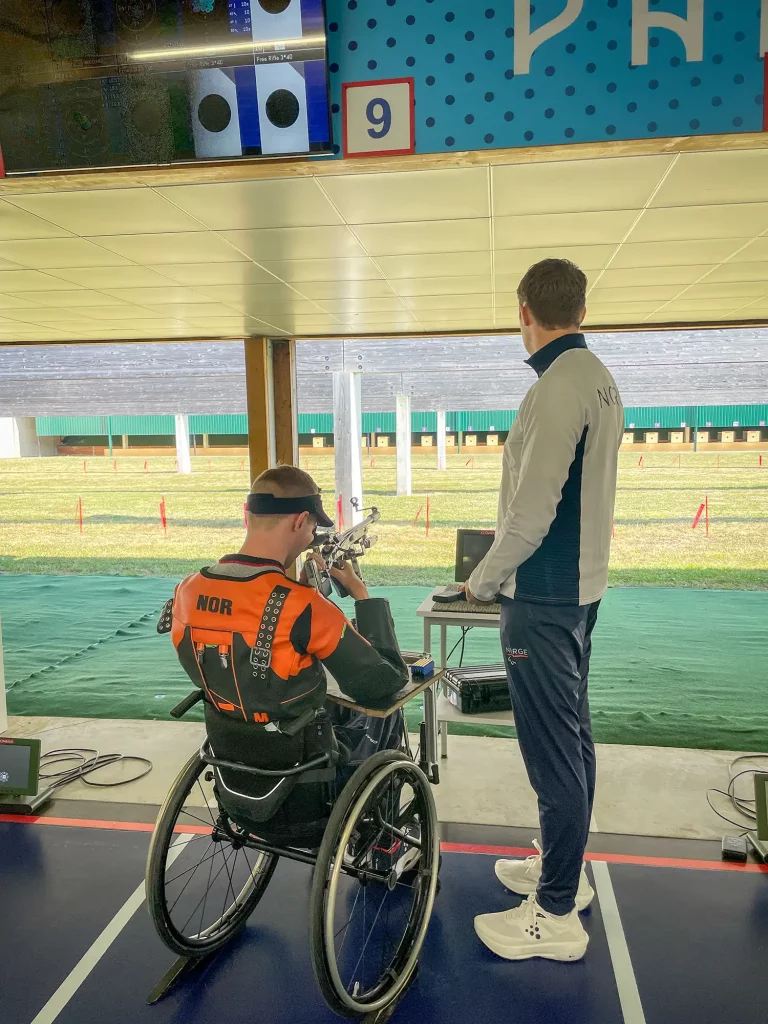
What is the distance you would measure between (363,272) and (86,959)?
2.89 m

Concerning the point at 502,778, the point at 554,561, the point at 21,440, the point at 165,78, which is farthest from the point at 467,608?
the point at 21,440

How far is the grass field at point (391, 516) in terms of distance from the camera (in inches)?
324

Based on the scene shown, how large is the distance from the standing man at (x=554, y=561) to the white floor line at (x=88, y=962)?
1068 millimetres

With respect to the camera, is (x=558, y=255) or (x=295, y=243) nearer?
(x=295, y=243)

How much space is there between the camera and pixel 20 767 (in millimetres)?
2711

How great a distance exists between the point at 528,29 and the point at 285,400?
3.89 m

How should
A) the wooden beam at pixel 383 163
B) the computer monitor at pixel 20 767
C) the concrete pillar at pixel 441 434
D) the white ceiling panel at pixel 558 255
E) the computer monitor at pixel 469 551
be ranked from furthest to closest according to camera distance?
the concrete pillar at pixel 441 434 < the computer monitor at pixel 469 551 < the white ceiling panel at pixel 558 255 < the computer monitor at pixel 20 767 < the wooden beam at pixel 383 163

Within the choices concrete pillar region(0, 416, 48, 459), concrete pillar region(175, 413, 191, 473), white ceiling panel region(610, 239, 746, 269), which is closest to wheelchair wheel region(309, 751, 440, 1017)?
white ceiling panel region(610, 239, 746, 269)

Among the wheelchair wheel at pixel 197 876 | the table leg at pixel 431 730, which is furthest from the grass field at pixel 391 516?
the wheelchair wheel at pixel 197 876

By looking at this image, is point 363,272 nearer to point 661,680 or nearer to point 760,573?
point 661,680

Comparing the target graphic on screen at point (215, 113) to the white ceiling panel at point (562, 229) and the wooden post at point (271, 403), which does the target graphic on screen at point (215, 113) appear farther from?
the wooden post at point (271, 403)

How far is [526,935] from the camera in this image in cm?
188

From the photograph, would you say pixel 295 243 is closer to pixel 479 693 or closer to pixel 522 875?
pixel 479 693

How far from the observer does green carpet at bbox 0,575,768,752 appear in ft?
11.6
